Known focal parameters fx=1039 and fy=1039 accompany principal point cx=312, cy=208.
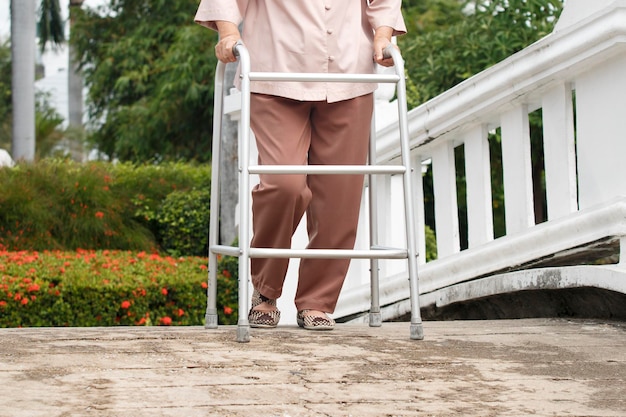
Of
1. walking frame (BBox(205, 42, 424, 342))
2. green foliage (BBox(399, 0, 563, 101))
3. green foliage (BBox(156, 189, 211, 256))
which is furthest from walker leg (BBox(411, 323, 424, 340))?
green foliage (BBox(156, 189, 211, 256))

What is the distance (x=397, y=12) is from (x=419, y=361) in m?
1.40

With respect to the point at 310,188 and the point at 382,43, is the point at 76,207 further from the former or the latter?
the point at 382,43

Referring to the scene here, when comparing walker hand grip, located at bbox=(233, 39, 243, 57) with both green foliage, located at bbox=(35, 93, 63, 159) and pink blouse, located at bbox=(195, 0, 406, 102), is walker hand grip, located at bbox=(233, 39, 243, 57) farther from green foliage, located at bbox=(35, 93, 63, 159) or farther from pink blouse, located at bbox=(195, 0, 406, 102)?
green foliage, located at bbox=(35, 93, 63, 159)

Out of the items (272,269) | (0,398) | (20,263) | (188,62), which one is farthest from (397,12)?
(188,62)

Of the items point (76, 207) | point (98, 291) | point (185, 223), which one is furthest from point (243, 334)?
point (185, 223)

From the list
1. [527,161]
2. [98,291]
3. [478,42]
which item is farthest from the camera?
[478,42]

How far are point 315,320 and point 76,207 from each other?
5.46 metres

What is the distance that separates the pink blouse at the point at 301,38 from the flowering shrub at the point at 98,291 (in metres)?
2.95

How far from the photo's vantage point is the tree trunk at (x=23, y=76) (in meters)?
16.8

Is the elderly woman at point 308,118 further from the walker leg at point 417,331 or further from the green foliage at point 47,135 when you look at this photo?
the green foliage at point 47,135

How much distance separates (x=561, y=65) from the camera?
3.77 meters

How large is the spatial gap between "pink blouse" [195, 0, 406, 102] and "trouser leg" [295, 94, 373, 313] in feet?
0.28

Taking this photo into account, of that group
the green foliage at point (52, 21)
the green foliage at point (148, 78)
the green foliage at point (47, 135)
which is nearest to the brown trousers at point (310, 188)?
the green foliage at point (148, 78)

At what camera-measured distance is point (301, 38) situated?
3496 mm
